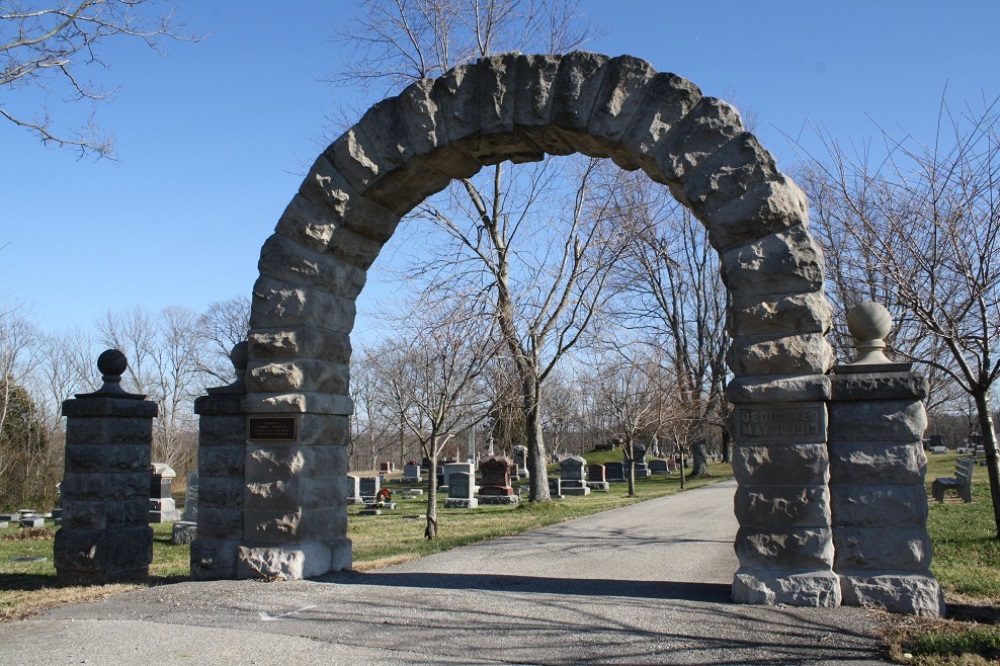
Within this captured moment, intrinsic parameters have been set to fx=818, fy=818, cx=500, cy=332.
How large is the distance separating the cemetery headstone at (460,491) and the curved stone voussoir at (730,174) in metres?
17.0

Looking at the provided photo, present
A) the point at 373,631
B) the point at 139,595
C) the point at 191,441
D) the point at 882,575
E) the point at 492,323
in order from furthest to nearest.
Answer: the point at 191,441 → the point at 492,323 → the point at 139,595 → the point at 882,575 → the point at 373,631

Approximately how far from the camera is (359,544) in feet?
44.2

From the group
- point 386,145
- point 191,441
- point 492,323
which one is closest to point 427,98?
point 386,145

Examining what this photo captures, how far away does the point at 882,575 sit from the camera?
6.04m

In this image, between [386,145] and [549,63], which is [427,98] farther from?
[549,63]

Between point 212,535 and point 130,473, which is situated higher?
point 130,473

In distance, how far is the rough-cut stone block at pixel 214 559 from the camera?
7.69m

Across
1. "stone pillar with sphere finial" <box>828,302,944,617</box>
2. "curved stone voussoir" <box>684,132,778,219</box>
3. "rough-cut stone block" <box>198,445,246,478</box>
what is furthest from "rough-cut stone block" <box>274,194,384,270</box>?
"stone pillar with sphere finial" <box>828,302,944,617</box>

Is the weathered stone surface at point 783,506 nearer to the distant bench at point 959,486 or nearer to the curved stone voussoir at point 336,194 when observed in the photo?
the curved stone voussoir at point 336,194

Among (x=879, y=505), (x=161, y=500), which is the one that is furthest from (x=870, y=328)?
(x=161, y=500)

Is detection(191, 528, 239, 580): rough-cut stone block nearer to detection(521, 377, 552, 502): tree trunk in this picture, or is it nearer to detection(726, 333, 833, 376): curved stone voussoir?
detection(726, 333, 833, 376): curved stone voussoir

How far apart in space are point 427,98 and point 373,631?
4.75 metres

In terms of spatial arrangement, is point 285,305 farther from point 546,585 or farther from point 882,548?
point 882,548

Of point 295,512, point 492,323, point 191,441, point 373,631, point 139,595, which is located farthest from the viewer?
point 191,441
